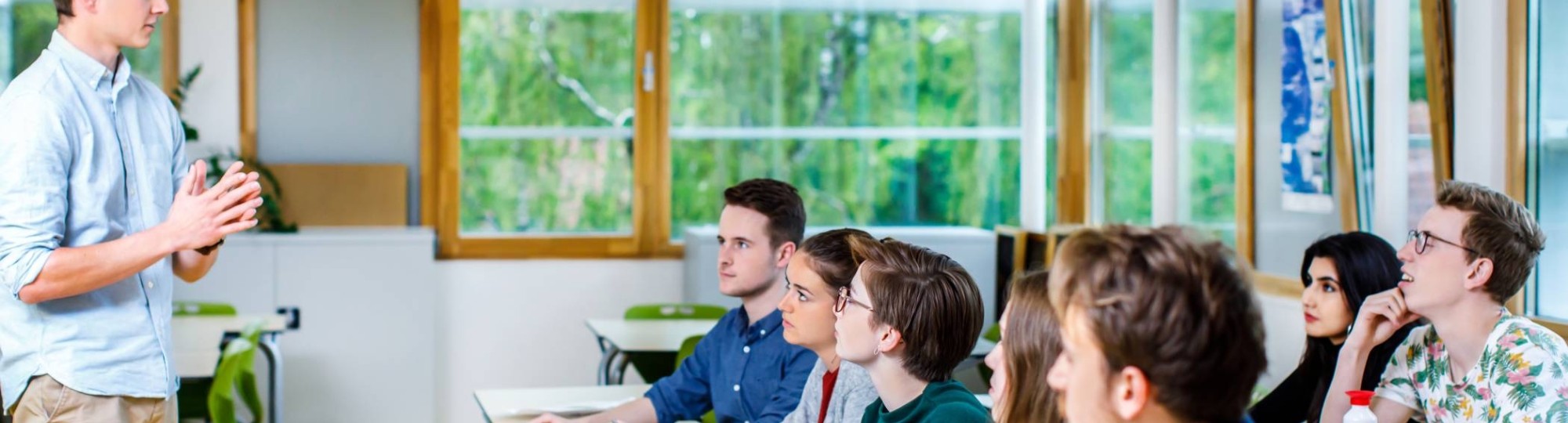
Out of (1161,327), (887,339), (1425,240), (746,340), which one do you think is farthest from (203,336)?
(1161,327)

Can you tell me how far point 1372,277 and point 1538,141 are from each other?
0.75 m

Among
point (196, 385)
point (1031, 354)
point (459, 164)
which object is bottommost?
point (196, 385)

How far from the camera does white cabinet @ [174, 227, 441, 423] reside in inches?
221

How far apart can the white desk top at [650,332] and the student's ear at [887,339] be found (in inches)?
76.6

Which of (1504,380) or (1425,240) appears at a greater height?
(1425,240)

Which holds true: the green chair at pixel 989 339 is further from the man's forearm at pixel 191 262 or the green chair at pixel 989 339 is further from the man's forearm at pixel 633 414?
the man's forearm at pixel 191 262

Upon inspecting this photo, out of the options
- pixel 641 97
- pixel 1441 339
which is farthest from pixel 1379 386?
pixel 641 97

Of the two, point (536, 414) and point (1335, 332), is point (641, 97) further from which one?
point (1335, 332)

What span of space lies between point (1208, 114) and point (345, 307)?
349cm

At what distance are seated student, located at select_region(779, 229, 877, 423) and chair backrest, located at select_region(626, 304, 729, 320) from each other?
2.57 metres

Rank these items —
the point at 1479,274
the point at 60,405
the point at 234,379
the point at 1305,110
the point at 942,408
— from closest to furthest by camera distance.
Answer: the point at 942,408 < the point at 60,405 < the point at 1479,274 < the point at 234,379 < the point at 1305,110

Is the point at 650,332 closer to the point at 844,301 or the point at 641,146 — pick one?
the point at 641,146

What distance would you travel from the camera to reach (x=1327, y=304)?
3043 mm

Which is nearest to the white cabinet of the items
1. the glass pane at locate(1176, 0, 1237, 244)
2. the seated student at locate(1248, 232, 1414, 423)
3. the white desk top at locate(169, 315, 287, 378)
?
the white desk top at locate(169, 315, 287, 378)
